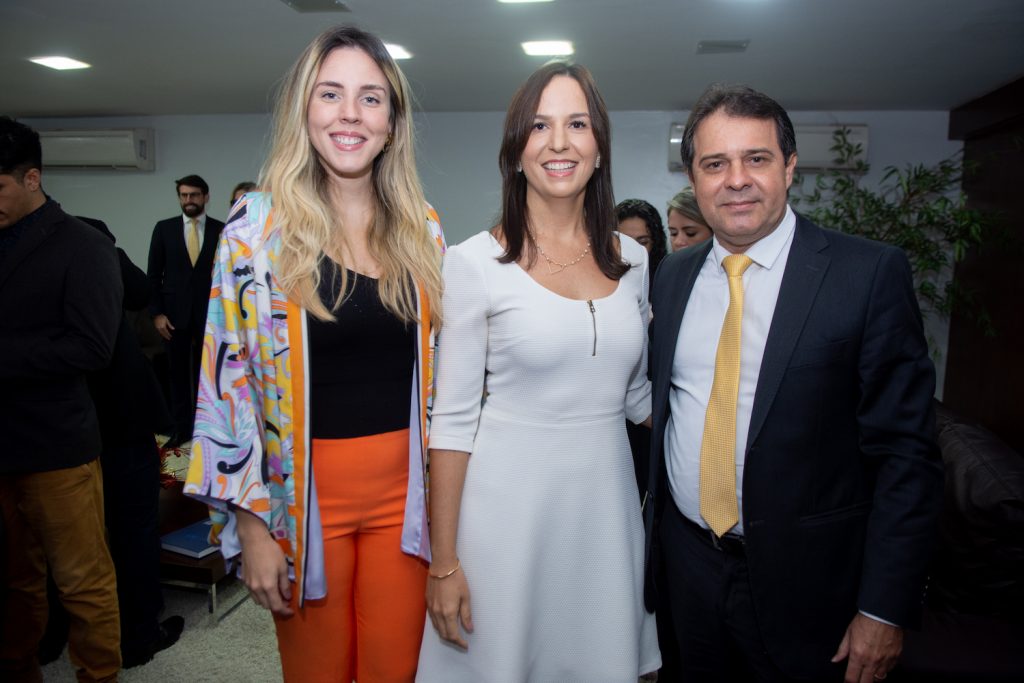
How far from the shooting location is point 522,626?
147cm

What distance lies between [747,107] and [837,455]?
2.36 feet

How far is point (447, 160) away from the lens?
24.3 feet

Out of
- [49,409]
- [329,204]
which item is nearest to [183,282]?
[49,409]

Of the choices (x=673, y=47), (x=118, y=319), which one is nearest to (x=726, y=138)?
(x=118, y=319)

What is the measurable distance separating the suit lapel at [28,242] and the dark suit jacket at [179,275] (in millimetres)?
3728

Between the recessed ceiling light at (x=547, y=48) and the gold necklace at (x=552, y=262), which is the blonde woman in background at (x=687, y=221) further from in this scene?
the recessed ceiling light at (x=547, y=48)

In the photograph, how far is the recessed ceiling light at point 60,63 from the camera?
5379mm

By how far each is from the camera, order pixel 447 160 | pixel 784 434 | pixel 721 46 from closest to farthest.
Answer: pixel 784 434 → pixel 721 46 → pixel 447 160

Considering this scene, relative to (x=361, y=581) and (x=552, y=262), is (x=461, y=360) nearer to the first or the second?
(x=552, y=262)

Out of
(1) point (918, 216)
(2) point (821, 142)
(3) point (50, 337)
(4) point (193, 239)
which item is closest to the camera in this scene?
(3) point (50, 337)

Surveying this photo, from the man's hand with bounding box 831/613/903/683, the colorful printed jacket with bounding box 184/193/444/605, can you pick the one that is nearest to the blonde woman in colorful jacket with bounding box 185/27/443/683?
the colorful printed jacket with bounding box 184/193/444/605

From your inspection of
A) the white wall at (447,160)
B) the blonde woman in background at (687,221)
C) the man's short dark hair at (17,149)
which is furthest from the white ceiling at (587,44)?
the man's short dark hair at (17,149)

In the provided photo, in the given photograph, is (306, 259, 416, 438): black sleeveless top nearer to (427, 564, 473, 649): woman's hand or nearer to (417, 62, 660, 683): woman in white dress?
(417, 62, 660, 683): woman in white dress

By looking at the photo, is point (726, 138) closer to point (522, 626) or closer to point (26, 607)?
point (522, 626)
